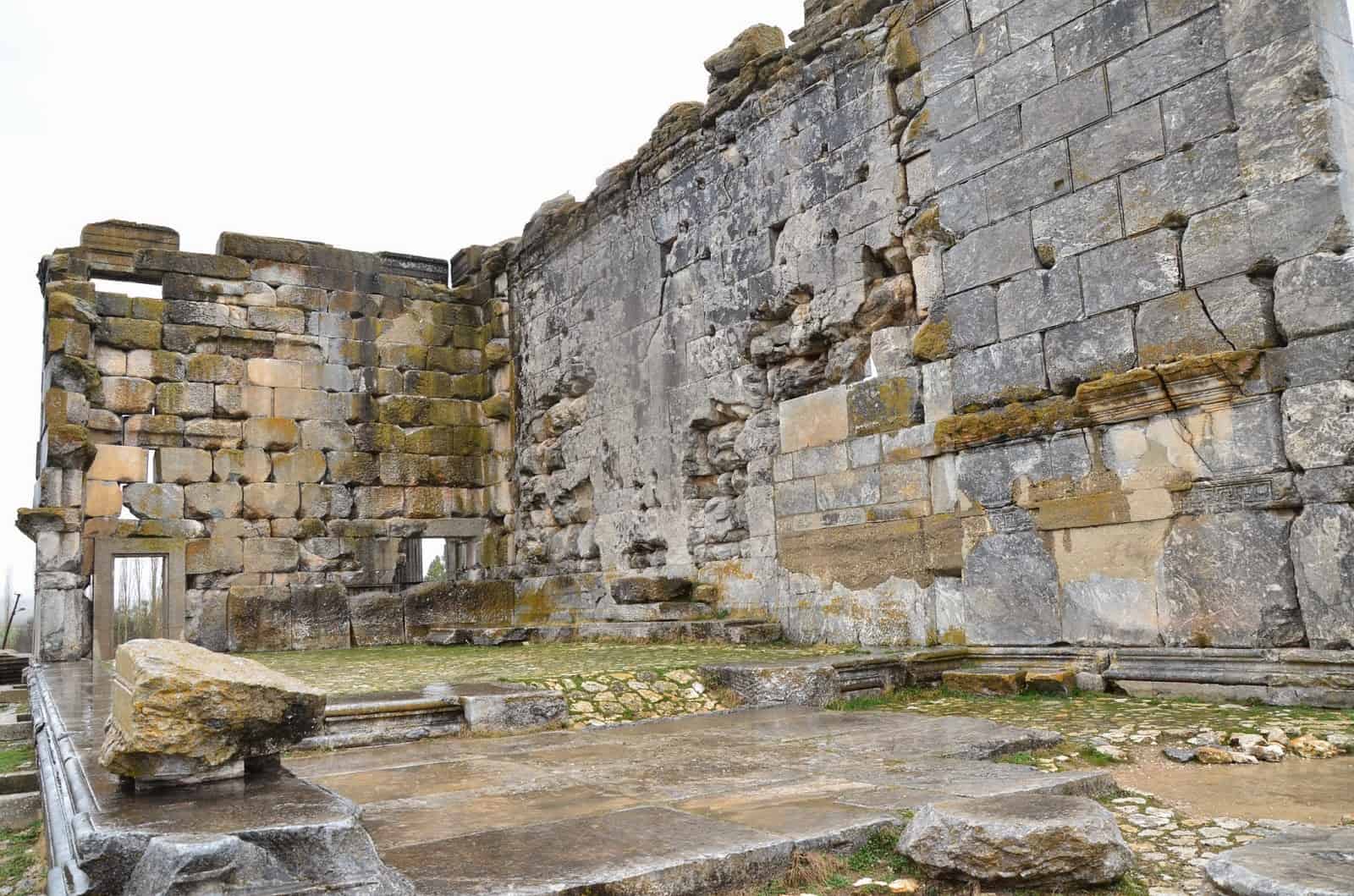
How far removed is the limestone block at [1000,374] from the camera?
22.8ft

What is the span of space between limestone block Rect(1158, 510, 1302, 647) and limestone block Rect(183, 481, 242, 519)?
34.0ft

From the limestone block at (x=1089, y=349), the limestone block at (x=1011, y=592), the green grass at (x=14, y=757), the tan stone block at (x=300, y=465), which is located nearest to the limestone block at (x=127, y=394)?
the tan stone block at (x=300, y=465)

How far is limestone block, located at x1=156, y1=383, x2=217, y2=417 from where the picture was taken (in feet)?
40.3

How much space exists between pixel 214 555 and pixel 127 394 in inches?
83.9

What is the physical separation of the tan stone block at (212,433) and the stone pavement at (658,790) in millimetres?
8695

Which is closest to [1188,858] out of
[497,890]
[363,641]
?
[497,890]

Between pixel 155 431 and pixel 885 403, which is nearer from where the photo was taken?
pixel 885 403

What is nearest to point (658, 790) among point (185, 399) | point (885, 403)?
point (885, 403)

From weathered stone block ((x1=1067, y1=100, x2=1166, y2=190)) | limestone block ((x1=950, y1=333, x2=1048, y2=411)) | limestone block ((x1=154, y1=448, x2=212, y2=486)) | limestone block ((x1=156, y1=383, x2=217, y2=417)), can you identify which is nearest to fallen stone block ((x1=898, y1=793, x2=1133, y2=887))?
limestone block ((x1=950, y1=333, x2=1048, y2=411))

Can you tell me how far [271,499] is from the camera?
1269cm

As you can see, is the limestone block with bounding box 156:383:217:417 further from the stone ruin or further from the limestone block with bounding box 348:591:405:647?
the limestone block with bounding box 348:591:405:647

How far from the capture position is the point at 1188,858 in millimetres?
2889

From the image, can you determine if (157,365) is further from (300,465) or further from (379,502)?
(379,502)

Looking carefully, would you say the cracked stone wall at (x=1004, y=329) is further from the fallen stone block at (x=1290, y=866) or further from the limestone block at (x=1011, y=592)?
the fallen stone block at (x=1290, y=866)
